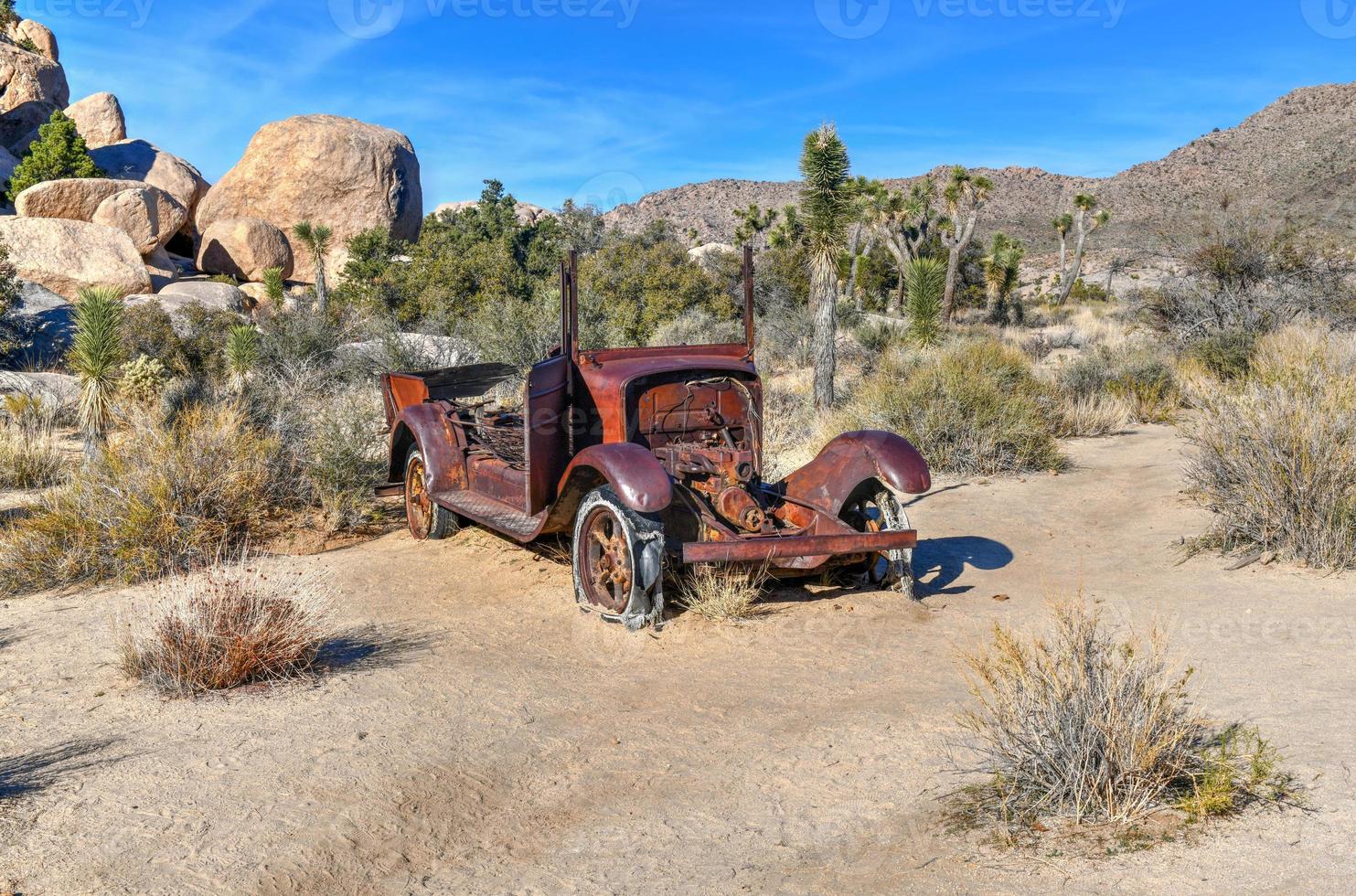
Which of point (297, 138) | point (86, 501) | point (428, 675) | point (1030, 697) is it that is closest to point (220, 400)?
point (86, 501)

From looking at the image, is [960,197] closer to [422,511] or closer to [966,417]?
[966,417]

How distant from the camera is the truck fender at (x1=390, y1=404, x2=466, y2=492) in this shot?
8.64 metres

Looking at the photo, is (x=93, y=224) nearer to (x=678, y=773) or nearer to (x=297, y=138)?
(x=297, y=138)

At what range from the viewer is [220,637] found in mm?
5410

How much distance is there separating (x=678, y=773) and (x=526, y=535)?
2.98 meters

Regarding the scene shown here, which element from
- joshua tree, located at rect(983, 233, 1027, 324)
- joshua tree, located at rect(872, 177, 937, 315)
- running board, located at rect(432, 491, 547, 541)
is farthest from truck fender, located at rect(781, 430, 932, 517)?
joshua tree, located at rect(872, 177, 937, 315)

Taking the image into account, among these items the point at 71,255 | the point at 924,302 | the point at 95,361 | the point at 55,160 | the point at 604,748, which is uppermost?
the point at 55,160

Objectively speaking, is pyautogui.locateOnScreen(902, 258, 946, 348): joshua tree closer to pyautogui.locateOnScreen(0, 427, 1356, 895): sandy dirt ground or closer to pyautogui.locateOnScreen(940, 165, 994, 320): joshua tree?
pyautogui.locateOnScreen(0, 427, 1356, 895): sandy dirt ground

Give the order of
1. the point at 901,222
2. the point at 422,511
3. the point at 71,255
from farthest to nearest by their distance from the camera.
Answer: the point at 901,222, the point at 71,255, the point at 422,511

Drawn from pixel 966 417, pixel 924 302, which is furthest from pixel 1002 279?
pixel 966 417

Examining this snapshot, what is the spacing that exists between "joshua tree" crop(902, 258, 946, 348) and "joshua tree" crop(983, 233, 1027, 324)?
13117 mm

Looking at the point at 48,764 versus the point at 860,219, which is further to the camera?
the point at 860,219

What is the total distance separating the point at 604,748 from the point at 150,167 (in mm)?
41220

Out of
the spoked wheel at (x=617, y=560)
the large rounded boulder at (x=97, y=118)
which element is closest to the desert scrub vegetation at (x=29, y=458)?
the spoked wheel at (x=617, y=560)
